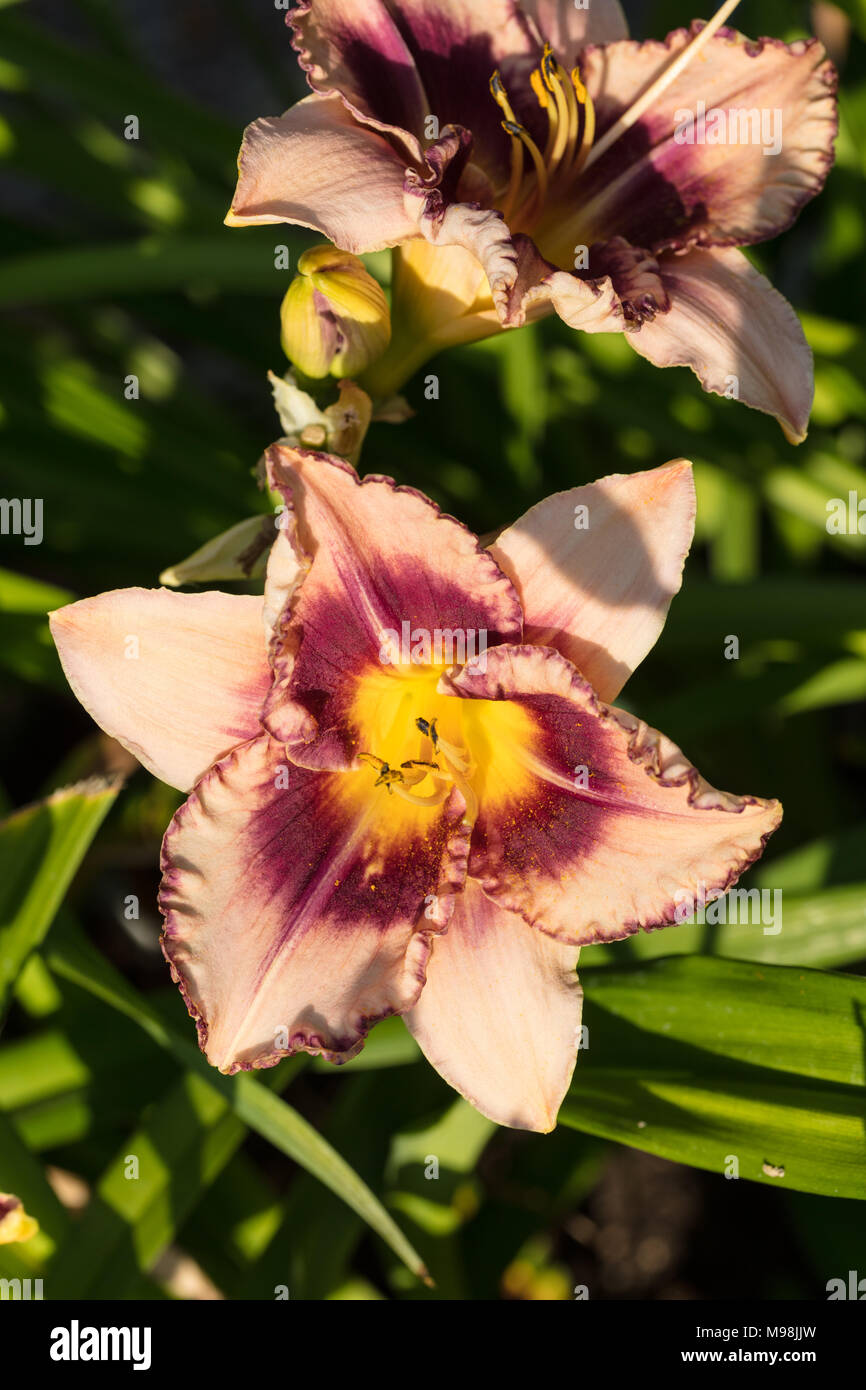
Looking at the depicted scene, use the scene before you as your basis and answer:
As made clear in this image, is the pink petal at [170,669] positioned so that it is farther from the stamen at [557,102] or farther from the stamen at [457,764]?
the stamen at [557,102]

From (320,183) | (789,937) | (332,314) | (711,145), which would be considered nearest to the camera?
(320,183)

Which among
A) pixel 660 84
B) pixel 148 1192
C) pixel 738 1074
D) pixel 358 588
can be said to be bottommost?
pixel 148 1192

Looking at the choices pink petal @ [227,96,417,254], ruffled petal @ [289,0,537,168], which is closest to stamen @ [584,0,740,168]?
ruffled petal @ [289,0,537,168]

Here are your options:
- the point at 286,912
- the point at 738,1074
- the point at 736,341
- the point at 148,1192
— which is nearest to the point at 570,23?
the point at 736,341

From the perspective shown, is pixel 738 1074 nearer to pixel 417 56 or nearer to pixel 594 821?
pixel 594 821

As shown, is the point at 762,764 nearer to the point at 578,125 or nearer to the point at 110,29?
the point at 578,125

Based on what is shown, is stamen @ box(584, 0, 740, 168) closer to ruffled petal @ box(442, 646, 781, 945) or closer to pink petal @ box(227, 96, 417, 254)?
pink petal @ box(227, 96, 417, 254)
